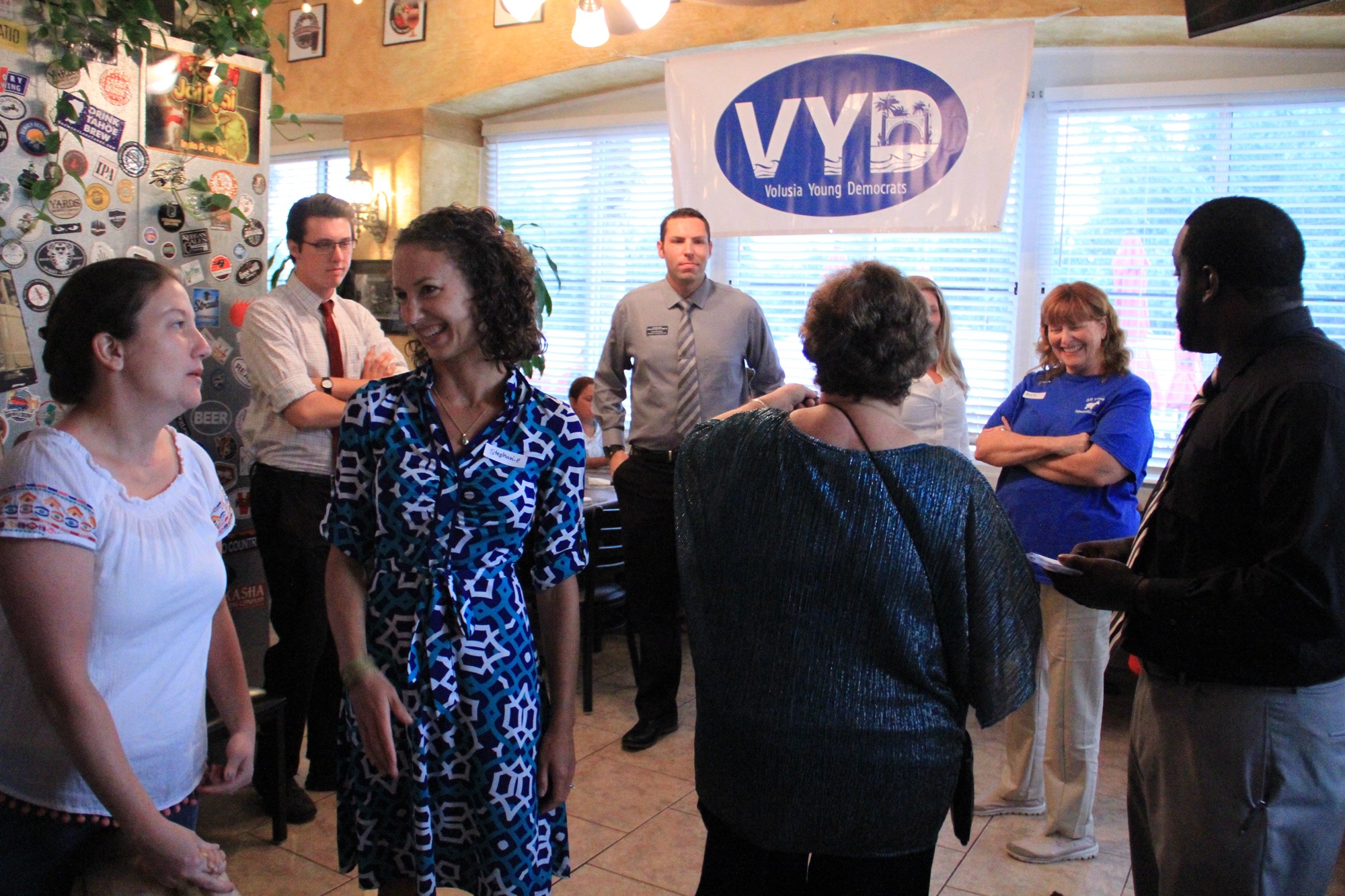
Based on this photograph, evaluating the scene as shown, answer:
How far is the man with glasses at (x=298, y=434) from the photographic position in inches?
127

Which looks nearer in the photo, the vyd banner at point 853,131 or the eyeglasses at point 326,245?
the eyeglasses at point 326,245

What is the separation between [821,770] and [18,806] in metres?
1.27

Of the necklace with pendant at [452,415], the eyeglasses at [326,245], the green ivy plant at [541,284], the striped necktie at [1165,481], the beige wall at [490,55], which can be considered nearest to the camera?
the necklace with pendant at [452,415]

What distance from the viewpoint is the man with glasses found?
3225 millimetres

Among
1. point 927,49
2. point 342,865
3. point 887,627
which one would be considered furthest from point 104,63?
point 927,49

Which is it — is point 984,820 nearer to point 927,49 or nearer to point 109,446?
point 109,446

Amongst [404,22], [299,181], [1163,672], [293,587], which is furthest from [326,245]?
[299,181]

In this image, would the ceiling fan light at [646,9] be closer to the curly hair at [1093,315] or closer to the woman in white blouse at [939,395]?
the woman in white blouse at [939,395]

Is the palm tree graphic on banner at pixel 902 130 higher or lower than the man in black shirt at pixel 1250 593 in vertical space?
higher

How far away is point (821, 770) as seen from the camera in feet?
5.58

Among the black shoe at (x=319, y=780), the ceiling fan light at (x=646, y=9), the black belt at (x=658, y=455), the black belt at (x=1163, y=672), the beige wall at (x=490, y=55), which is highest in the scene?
the beige wall at (x=490, y=55)

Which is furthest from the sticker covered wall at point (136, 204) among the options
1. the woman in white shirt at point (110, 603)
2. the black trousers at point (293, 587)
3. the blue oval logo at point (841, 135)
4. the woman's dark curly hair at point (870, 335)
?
the blue oval logo at point (841, 135)

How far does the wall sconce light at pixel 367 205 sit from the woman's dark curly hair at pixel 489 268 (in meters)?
5.10

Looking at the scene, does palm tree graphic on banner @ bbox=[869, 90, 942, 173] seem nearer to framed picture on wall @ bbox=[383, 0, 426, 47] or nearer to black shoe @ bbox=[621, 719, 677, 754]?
black shoe @ bbox=[621, 719, 677, 754]
